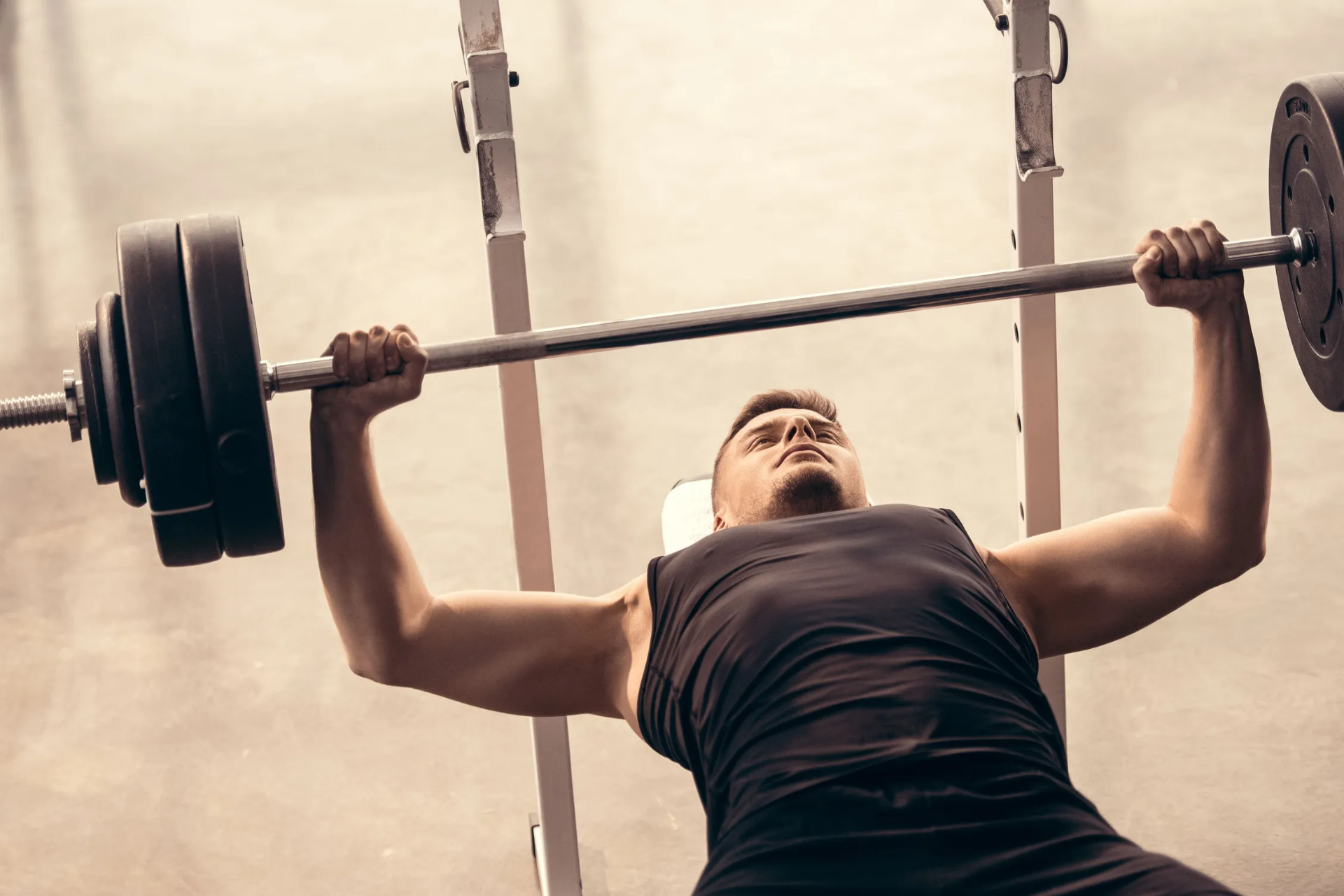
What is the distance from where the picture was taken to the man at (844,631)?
173 cm

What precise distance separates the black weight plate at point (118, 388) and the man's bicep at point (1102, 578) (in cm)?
123

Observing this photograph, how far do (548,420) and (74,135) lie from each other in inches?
91.4

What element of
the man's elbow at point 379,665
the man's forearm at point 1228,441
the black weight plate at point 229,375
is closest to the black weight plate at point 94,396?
the black weight plate at point 229,375

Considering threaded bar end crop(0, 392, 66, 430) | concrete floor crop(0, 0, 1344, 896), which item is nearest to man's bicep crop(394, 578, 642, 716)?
threaded bar end crop(0, 392, 66, 430)

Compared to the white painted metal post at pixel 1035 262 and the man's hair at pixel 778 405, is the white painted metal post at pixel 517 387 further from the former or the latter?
the white painted metal post at pixel 1035 262

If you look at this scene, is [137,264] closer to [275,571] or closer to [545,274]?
[275,571]

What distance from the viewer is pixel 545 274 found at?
4.45 metres

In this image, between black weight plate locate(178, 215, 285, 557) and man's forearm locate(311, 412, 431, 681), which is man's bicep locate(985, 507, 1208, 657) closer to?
man's forearm locate(311, 412, 431, 681)

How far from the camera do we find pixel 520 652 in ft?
7.00

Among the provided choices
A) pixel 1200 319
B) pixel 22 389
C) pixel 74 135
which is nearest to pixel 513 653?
pixel 1200 319

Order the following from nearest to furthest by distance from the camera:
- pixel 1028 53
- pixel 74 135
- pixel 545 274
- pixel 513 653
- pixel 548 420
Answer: pixel 513 653 < pixel 1028 53 < pixel 548 420 < pixel 545 274 < pixel 74 135

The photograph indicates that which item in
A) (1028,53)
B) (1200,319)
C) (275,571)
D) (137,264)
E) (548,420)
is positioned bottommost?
(275,571)

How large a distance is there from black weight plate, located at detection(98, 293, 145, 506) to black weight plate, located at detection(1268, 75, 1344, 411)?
165 centimetres

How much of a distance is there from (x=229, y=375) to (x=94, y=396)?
0.66 feet
